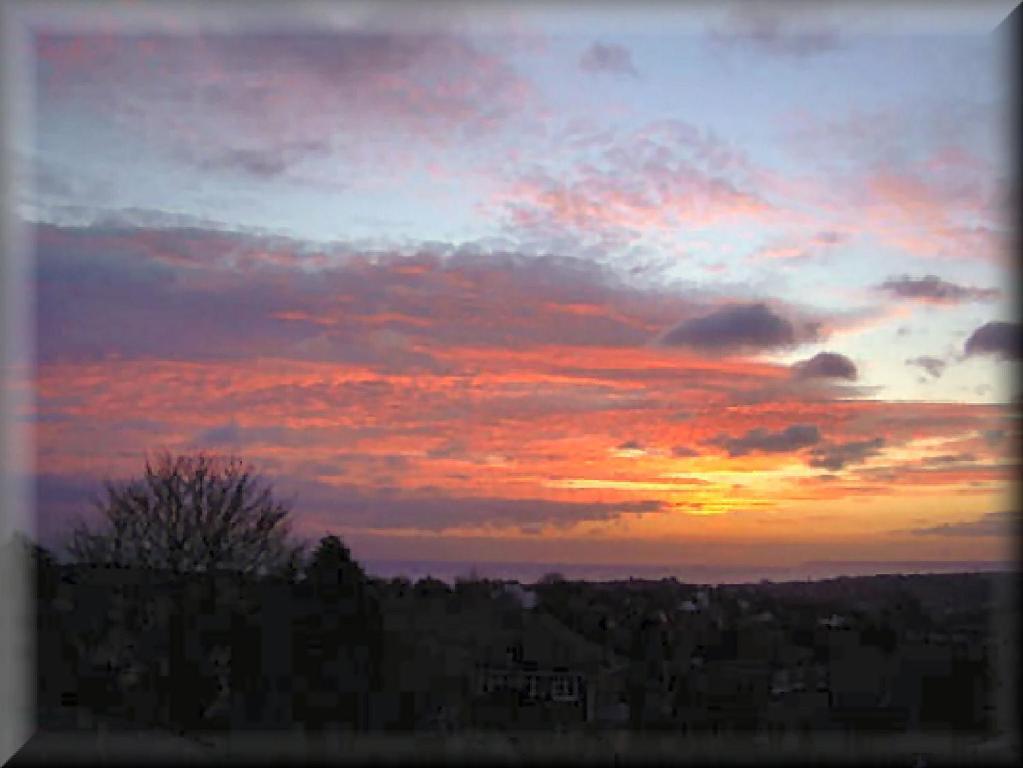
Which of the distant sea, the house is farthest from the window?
the distant sea

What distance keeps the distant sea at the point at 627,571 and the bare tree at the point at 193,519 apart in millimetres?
416

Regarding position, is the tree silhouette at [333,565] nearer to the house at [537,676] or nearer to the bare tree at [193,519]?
the bare tree at [193,519]

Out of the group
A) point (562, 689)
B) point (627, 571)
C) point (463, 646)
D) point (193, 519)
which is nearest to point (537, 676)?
point (562, 689)

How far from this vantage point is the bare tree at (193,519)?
15.6 feet

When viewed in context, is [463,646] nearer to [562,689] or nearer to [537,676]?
[537,676]

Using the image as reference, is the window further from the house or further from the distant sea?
the distant sea

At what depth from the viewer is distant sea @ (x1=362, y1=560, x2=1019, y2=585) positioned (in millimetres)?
4734

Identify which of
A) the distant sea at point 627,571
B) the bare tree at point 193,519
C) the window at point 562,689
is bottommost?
the window at point 562,689

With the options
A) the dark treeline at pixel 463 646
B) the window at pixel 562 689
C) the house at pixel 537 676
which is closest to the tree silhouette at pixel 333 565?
the dark treeline at pixel 463 646

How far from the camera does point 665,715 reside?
4.61 meters

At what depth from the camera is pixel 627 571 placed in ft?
15.5

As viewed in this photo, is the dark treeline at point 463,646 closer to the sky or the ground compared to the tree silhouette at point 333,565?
closer to the ground

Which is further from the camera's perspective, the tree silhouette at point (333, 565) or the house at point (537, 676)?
the tree silhouette at point (333, 565)

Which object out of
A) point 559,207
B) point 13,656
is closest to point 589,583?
point 559,207
